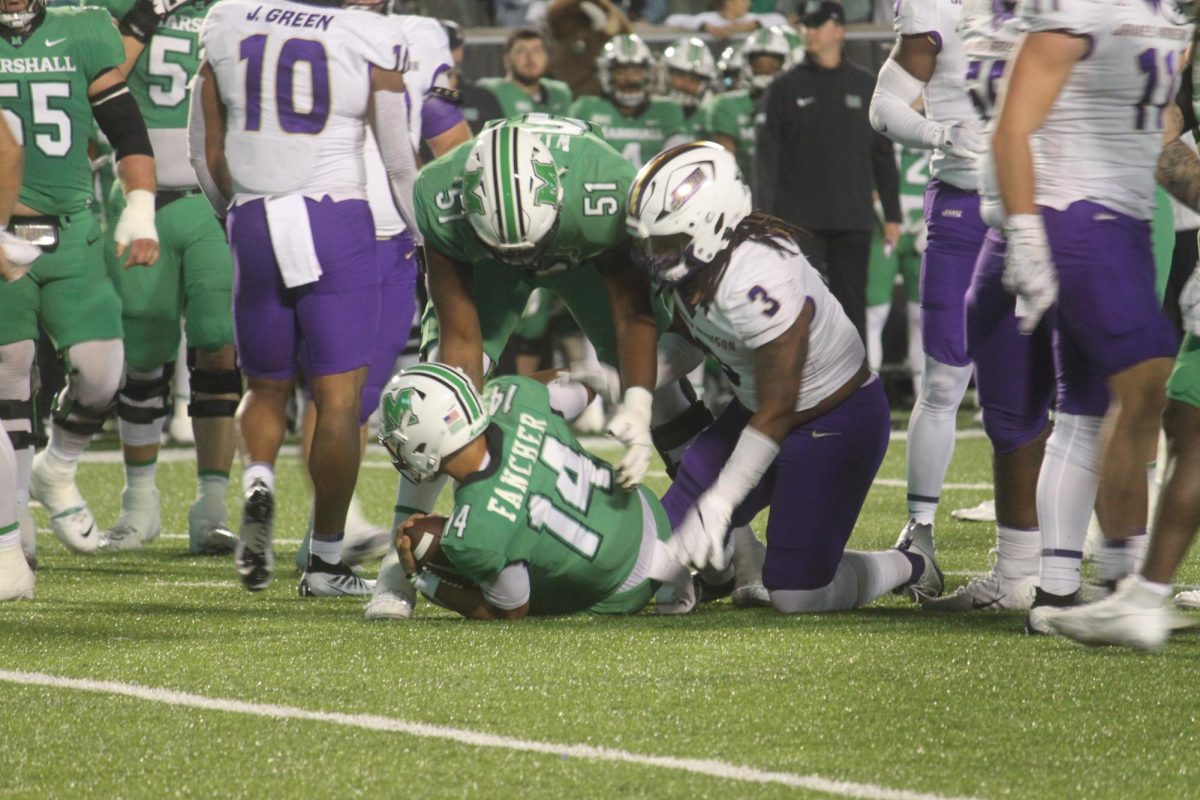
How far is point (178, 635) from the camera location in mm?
4480

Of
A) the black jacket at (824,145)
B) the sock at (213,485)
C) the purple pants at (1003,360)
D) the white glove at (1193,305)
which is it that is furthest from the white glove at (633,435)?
the black jacket at (824,145)

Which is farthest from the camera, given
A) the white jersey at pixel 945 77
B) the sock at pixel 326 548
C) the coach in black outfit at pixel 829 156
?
the coach in black outfit at pixel 829 156

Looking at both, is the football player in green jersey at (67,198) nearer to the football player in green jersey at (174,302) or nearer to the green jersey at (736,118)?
the football player in green jersey at (174,302)

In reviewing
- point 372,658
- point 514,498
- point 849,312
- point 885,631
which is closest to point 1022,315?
point 885,631

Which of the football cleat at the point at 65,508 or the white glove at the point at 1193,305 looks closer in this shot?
the white glove at the point at 1193,305

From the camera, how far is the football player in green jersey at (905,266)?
36.4ft

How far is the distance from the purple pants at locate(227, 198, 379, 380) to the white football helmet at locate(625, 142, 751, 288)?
3.37 feet

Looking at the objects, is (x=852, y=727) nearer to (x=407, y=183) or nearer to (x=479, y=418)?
(x=479, y=418)

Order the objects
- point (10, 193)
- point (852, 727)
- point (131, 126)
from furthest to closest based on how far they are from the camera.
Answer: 1. point (131, 126)
2. point (10, 193)
3. point (852, 727)

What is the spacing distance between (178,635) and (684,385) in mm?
1603

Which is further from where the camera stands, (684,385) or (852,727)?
(684,385)

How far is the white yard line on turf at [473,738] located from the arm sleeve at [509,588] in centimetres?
93

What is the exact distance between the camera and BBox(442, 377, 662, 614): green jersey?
4.27 metres

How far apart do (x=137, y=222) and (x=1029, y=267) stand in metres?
2.75
